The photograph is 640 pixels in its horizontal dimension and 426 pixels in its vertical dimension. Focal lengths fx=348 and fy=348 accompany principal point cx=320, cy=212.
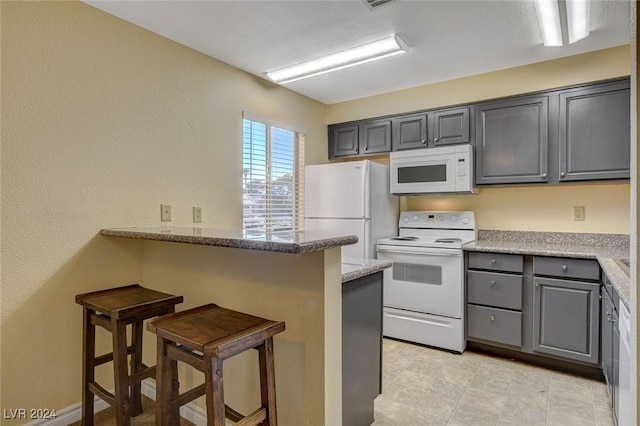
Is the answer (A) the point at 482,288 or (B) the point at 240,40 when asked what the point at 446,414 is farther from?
(B) the point at 240,40

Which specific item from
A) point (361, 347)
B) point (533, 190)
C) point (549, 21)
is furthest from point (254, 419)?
point (533, 190)

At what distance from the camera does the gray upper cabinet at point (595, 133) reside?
2570 millimetres

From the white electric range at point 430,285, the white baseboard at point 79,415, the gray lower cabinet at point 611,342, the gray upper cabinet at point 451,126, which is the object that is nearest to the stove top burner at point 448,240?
the white electric range at point 430,285

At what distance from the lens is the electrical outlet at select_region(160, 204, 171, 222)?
7.98 feet

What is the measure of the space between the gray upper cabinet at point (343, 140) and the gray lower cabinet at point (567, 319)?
2.22 meters

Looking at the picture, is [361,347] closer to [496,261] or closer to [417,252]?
[417,252]

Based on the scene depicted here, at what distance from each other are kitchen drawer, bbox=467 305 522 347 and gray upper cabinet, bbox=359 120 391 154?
1781 millimetres

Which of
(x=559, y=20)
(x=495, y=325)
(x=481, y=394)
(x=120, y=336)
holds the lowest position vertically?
(x=481, y=394)

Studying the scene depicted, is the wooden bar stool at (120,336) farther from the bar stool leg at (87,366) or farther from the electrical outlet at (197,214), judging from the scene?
the electrical outlet at (197,214)

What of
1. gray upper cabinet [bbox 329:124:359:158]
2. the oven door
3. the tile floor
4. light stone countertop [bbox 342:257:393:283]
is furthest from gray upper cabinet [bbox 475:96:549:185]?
light stone countertop [bbox 342:257:393:283]

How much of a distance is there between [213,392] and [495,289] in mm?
2398

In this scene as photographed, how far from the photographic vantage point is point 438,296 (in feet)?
9.75

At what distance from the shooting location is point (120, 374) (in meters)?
1.64

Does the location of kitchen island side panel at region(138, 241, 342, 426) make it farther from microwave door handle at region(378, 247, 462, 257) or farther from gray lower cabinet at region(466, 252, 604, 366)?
gray lower cabinet at region(466, 252, 604, 366)
